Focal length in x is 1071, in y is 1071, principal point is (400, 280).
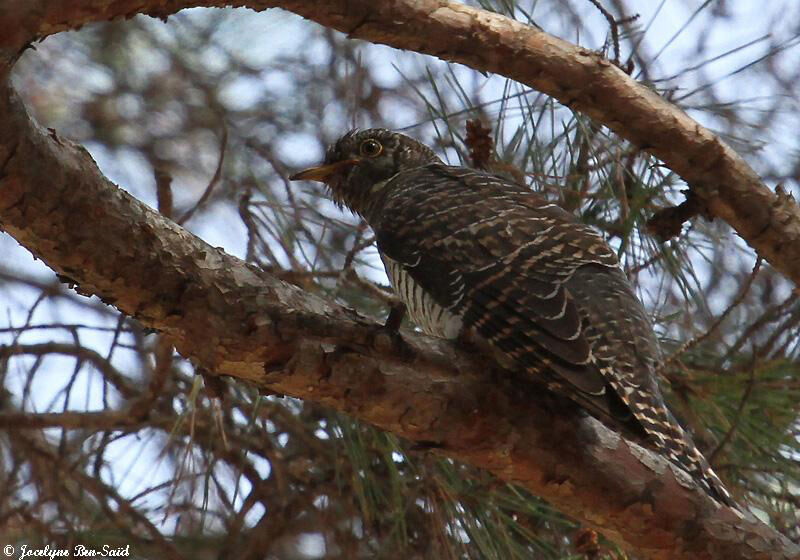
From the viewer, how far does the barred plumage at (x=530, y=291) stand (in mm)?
2809

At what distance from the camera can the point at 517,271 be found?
10.1ft

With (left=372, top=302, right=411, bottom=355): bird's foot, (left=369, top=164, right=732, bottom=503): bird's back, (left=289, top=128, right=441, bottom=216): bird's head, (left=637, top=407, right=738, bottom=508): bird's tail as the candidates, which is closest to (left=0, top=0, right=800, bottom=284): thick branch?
(left=369, top=164, right=732, bottom=503): bird's back

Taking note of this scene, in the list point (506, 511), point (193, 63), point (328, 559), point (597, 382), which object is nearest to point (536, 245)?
point (597, 382)

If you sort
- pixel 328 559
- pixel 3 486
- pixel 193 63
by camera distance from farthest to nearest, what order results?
pixel 193 63
pixel 3 486
pixel 328 559

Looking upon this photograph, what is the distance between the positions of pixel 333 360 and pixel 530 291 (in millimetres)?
751

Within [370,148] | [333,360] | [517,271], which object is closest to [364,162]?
[370,148]

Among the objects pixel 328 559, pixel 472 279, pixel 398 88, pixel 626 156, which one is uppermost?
pixel 398 88

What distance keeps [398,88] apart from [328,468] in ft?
7.94

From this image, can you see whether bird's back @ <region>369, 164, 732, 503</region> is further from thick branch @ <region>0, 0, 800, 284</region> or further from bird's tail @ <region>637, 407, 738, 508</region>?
thick branch @ <region>0, 0, 800, 284</region>

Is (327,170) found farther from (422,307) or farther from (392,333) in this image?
(392,333)

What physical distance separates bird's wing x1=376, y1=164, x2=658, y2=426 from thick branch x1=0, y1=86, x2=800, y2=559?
6.1 inches

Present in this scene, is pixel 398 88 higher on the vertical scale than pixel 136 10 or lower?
higher

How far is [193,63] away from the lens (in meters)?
5.48

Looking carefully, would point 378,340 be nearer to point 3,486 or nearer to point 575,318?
point 575,318
